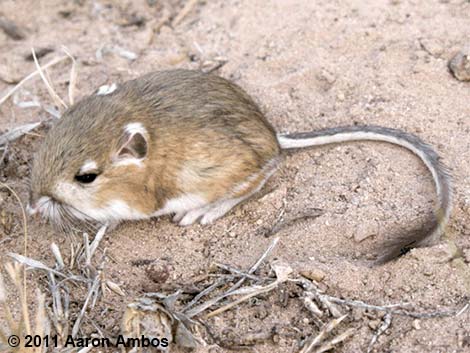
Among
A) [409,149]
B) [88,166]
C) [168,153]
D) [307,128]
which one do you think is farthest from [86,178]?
[409,149]

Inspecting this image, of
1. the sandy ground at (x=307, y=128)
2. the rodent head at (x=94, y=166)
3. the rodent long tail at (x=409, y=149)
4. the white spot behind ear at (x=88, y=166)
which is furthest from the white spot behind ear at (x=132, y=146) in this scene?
the rodent long tail at (x=409, y=149)

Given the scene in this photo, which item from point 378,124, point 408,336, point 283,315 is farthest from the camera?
point 378,124

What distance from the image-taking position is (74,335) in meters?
3.84

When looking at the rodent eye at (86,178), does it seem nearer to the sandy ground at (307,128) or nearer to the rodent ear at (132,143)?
the rodent ear at (132,143)

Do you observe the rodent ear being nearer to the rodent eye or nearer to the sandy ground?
the rodent eye

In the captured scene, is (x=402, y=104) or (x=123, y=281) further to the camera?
(x=402, y=104)

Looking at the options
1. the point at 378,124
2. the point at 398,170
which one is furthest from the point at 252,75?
the point at 398,170

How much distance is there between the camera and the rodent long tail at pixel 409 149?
415 centimetres

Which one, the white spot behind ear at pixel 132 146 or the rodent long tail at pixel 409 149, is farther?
the white spot behind ear at pixel 132 146

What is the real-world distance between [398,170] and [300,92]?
1.11m

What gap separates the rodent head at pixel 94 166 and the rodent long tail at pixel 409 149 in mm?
1041

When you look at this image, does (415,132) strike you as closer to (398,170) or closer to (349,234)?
(398,170)

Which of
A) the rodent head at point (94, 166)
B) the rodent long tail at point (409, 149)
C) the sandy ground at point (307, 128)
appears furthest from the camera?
the rodent head at point (94, 166)

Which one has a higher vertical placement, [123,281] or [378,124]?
[378,124]
